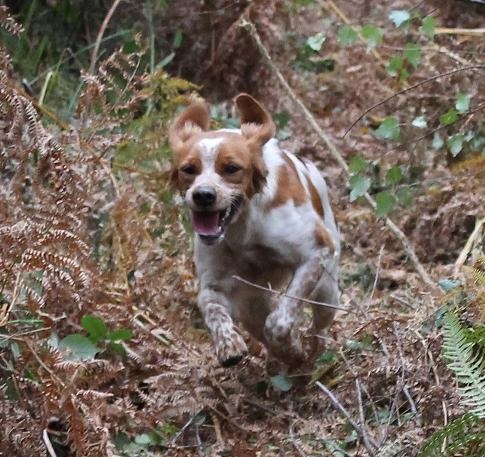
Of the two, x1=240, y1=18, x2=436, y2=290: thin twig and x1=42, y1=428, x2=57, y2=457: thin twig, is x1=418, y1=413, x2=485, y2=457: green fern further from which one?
x1=240, y1=18, x2=436, y2=290: thin twig

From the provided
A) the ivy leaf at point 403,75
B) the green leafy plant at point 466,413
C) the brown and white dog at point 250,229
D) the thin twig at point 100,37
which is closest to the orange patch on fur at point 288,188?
the brown and white dog at point 250,229

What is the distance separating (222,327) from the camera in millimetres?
5617

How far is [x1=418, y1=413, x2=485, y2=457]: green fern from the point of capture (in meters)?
4.21

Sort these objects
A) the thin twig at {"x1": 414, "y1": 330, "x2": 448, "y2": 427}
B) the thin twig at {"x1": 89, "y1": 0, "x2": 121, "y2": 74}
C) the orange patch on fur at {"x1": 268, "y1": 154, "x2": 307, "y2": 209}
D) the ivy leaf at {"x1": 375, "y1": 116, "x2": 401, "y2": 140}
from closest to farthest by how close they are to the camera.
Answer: the thin twig at {"x1": 414, "y1": 330, "x2": 448, "y2": 427}
the orange patch on fur at {"x1": 268, "y1": 154, "x2": 307, "y2": 209}
the ivy leaf at {"x1": 375, "y1": 116, "x2": 401, "y2": 140}
the thin twig at {"x1": 89, "y1": 0, "x2": 121, "y2": 74}

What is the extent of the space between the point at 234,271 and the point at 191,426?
0.77m

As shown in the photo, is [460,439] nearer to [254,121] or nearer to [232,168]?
[232,168]

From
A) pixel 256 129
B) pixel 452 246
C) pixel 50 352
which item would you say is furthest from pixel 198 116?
pixel 452 246

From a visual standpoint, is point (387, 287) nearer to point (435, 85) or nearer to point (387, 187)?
point (387, 187)

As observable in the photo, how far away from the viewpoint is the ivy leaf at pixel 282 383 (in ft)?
19.7

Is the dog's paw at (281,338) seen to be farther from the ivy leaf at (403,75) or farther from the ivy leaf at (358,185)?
the ivy leaf at (403,75)

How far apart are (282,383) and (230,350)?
0.61 meters

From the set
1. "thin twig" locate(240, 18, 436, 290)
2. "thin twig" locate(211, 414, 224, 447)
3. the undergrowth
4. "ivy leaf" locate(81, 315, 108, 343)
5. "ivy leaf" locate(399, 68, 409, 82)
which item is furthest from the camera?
"ivy leaf" locate(399, 68, 409, 82)

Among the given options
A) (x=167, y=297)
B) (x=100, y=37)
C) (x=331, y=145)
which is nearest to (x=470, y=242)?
(x=331, y=145)

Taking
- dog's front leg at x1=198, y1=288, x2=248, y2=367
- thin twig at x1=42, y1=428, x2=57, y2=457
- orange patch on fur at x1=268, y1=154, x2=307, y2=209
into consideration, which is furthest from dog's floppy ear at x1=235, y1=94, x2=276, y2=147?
thin twig at x1=42, y1=428, x2=57, y2=457
